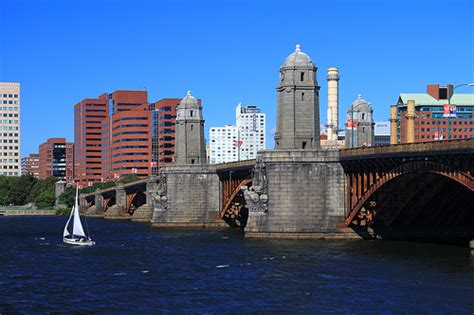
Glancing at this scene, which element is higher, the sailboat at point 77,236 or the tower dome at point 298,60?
the tower dome at point 298,60

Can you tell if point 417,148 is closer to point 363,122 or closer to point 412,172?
point 412,172

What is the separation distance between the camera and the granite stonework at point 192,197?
407 ft

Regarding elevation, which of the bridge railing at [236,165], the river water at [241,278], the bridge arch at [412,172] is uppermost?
the bridge railing at [236,165]

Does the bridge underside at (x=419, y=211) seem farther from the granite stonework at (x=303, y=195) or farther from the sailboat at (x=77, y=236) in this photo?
the sailboat at (x=77, y=236)

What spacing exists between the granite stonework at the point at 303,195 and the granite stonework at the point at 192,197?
1294 inches

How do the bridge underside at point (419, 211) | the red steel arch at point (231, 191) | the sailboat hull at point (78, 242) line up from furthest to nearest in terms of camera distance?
the red steel arch at point (231, 191)
the sailboat hull at point (78, 242)
the bridge underside at point (419, 211)

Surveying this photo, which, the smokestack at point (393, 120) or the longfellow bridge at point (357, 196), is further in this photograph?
the smokestack at point (393, 120)

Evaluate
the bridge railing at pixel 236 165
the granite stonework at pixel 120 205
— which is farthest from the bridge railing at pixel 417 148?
the granite stonework at pixel 120 205

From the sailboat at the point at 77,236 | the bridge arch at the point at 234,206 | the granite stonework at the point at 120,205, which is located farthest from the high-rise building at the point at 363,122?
the granite stonework at the point at 120,205

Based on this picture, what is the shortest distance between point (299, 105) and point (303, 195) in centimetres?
993

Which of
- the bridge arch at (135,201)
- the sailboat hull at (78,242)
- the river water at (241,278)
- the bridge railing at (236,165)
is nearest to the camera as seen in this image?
the river water at (241,278)

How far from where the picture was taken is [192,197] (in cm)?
12431

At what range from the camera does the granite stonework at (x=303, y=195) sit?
90.6 m

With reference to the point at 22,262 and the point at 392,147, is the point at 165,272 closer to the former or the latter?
the point at 22,262
